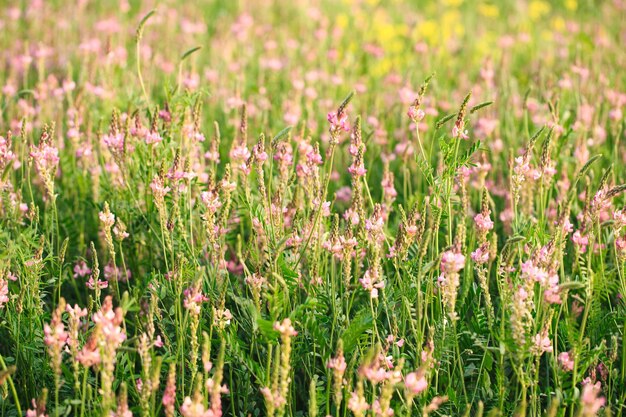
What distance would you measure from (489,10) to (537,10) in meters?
0.48

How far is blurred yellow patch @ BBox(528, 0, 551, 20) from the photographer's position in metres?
6.57

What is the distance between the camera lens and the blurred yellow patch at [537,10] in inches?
259

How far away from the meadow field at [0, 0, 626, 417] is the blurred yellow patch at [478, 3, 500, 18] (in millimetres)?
1599

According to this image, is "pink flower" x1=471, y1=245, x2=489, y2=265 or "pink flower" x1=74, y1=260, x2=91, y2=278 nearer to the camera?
"pink flower" x1=471, y1=245, x2=489, y2=265

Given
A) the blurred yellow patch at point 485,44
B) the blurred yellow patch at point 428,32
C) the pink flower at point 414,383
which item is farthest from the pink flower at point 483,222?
the blurred yellow patch at point 428,32

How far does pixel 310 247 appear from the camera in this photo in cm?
242

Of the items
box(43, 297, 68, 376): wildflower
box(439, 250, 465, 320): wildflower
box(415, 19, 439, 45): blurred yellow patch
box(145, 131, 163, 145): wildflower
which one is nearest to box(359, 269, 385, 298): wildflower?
box(439, 250, 465, 320): wildflower

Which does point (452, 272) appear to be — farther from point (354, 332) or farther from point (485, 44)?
point (485, 44)

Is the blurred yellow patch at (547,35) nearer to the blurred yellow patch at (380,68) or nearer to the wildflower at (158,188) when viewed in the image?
the blurred yellow patch at (380,68)

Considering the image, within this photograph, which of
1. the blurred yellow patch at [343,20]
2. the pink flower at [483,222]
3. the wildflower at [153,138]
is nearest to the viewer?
the pink flower at [483,222]

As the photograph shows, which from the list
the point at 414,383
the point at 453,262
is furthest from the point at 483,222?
the point at 414,383

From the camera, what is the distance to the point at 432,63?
492 cm

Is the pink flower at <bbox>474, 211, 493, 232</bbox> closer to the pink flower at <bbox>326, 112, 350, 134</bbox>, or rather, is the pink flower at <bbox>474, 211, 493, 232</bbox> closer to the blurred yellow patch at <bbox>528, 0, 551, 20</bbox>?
the pink flower at <bbox>326, 112, 350, 134</bbox>

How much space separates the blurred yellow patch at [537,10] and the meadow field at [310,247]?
5.56 feet
